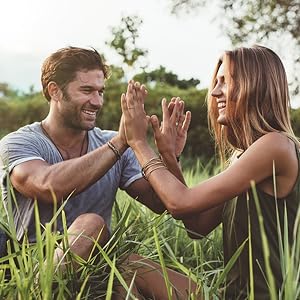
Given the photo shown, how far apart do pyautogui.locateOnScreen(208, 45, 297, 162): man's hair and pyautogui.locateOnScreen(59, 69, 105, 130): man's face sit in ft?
2.52

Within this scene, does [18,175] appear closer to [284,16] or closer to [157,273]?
[157,273]

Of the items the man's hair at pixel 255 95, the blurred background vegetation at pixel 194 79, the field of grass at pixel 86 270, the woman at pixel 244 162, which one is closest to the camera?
the field of grass at pixel 86 270

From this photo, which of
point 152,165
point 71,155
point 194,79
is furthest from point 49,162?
point 194,79

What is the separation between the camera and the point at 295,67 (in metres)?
8.63

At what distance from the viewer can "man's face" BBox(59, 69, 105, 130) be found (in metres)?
2.96

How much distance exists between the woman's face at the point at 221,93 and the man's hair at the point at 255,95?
0.09 feet

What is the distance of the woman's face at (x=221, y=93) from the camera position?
2.39 meters

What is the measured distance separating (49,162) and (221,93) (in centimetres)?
80

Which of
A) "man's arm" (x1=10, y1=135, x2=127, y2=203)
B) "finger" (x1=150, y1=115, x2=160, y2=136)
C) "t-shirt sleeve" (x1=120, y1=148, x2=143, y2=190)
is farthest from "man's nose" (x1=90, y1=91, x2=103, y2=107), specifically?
"finger" (x1=150, y1=115, x2=160, y2=136)

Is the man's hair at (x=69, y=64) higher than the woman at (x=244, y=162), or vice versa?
the man's hair at (x=69, y=64)

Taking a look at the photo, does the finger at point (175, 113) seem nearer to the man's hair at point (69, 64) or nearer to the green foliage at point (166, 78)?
the man's hair at point (69, 64)

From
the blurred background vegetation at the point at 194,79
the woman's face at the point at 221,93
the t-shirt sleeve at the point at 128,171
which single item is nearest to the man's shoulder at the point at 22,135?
the t-shirt sleeve at the point at 128,171

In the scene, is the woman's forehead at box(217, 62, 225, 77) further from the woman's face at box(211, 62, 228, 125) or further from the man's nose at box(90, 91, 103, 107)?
the man's nose at box(90, 91, 103, 107)

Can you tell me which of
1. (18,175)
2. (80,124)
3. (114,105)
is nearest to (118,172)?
(80,124)
